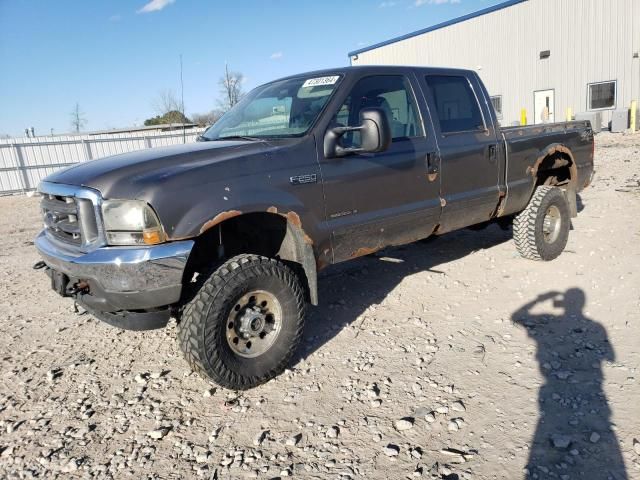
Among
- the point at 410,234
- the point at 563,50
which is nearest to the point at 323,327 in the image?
the point at 410,234

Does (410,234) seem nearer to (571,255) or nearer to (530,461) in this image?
(530,461)

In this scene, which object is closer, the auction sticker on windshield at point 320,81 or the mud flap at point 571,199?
the auction sticker on windshield at point 320,81

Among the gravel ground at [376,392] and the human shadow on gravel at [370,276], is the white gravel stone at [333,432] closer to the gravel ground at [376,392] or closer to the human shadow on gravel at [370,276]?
the gravel ground at [376,392]

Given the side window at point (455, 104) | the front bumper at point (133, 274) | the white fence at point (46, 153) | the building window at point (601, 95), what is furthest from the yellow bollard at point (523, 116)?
the front bumper at point (133, 274)

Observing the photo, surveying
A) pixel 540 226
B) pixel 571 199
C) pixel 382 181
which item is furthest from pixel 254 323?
pixel 571 199

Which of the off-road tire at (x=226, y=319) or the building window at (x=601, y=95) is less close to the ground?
the building window at (x=601, y=95)

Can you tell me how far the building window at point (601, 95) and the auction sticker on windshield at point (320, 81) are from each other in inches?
851

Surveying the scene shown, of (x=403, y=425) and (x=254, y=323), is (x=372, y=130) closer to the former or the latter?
(x=254, y=323)

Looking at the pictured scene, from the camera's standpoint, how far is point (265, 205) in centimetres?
300

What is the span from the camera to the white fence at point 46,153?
15555mm

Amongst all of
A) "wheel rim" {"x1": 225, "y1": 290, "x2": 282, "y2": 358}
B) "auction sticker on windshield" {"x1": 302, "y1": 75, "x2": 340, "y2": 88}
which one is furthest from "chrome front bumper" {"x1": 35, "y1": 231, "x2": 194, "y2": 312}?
"auction sticker on windshield" {"x1": 302, "y1": 75, "x2": 340, "y2": 88}

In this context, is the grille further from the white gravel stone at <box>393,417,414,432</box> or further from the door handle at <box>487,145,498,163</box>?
the door handle at <box>487,145,498,163</box>

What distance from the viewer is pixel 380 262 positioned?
5.70 metres

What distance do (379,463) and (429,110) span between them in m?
2.94
